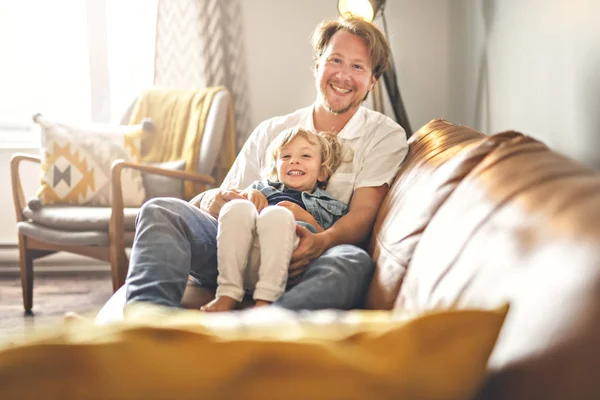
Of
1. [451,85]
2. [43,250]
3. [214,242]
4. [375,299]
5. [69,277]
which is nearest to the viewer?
[375,299]

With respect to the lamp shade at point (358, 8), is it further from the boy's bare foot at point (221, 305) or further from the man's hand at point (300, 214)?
the boy's bare foot at point (221, 305)

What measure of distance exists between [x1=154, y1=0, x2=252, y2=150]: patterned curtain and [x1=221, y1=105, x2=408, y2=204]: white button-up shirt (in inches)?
55.0

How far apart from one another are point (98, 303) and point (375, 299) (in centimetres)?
206

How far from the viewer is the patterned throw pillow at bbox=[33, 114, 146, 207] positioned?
9.62ft

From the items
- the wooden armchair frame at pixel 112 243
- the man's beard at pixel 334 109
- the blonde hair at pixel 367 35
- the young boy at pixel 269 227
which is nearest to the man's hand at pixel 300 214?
the young boy at pixel 269 227

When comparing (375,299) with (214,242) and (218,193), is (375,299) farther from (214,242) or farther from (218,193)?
(218,193)

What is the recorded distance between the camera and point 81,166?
2.97 meters

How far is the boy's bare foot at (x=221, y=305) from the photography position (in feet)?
4.35

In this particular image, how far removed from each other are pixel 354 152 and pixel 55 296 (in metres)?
1.97

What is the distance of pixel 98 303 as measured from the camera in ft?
9.85

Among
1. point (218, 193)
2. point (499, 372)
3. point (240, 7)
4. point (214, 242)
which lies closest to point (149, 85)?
point (240, 7)

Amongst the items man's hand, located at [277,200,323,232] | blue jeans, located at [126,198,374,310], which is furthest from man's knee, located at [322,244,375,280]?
man's hand, located at [277,200,323,232]

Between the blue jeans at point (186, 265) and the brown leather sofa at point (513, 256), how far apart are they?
6 cm

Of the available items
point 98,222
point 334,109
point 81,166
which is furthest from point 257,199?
point 81,166
